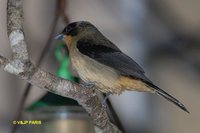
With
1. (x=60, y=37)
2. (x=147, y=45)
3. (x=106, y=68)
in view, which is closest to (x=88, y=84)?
(x=106, y=68)

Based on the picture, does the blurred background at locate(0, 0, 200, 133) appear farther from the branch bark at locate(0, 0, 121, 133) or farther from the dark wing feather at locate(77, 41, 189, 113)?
the branch bark at locate(0, 0, 121, 133)

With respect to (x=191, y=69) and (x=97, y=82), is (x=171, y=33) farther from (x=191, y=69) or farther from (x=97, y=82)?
(x=97, y=82)

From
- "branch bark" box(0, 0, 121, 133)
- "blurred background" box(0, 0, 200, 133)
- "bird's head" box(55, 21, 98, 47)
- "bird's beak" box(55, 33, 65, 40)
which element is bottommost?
"blurred background" box(0, 0, 200, 133)

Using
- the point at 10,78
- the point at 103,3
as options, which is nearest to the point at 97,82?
the point at 10,78

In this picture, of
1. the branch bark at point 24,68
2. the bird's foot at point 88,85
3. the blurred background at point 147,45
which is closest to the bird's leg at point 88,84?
the bird's foot at point 88,85

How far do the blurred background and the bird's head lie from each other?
0.91 m

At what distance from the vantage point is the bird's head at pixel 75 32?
2.84 metres

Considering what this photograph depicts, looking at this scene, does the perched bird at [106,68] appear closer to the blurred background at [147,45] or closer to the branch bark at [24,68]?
the branch bark at [24,68]

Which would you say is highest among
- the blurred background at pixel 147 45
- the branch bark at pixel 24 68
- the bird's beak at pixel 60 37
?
the branch bark at pixel 24 68

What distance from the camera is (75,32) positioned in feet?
9.43

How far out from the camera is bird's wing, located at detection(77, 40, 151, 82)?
2.57m

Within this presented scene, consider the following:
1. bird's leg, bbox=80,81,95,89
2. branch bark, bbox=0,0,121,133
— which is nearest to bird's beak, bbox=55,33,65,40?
bird's leg, bbox=80,81,95,89

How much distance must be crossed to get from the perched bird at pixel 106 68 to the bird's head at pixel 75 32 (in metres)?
0.03

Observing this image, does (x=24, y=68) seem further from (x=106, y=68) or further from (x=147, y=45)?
(x=147, y=45)
